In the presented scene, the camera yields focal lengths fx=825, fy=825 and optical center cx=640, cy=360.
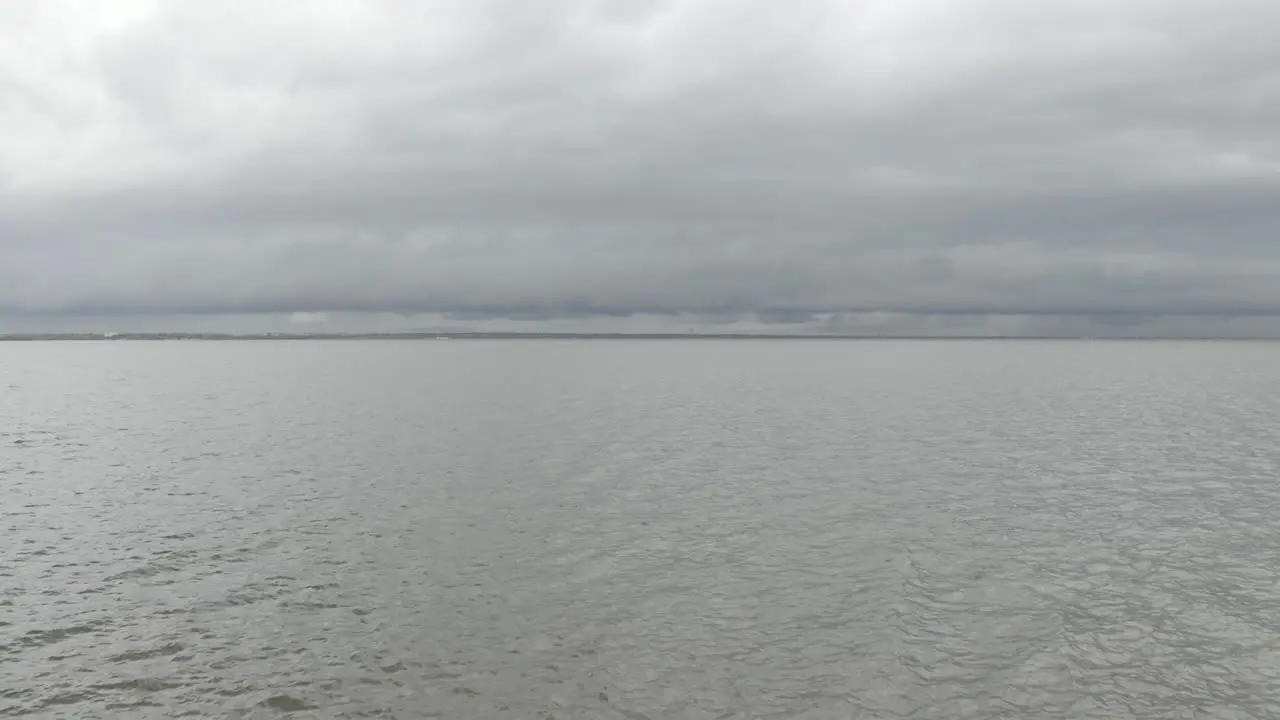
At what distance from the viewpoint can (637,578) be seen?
3528 cm

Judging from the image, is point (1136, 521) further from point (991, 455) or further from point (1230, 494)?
point (991, 455)

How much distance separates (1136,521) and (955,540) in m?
12.3

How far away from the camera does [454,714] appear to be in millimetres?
23250

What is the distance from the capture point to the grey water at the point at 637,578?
24.8m

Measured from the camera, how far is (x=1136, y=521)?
45.7 m

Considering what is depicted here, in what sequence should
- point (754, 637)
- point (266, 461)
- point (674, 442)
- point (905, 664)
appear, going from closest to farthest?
point (905, 664)
point (754, 637)
point (266, 461)
point (674, 442)

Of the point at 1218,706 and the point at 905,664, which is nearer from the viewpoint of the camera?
the point at 1218,706

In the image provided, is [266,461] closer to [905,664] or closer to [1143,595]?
[905,664]

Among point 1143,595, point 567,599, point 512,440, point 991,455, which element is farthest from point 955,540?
point 512,440

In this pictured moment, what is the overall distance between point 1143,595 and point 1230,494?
2690cm

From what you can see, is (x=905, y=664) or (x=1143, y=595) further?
(x=1143, y=595)

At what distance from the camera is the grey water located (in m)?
24.8

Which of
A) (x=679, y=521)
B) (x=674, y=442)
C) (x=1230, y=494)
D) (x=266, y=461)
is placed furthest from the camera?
(x=674, y=442)

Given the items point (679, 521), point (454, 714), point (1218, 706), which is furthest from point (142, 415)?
point (1218, 706)
